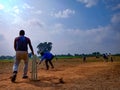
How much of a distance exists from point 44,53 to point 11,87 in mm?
11520

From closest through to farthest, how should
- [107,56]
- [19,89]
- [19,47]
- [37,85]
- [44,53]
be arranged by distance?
[19,89], [37,85], [19,47], [44,53], [107,56]

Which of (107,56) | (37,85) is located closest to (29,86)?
(37,85)

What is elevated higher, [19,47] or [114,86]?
[19,47]

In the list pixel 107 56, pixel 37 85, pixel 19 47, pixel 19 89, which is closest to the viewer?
pixel 19 89

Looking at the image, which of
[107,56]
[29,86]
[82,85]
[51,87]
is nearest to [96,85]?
[82,85]

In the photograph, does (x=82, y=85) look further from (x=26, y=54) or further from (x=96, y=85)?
(x=26, y=54)

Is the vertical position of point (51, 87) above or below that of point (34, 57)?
below

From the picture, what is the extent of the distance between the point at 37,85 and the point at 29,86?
0.39m

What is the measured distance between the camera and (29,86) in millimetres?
10961

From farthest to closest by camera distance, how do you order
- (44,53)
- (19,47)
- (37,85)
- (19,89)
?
(44,53), (19,47), (37,85), (19,89)

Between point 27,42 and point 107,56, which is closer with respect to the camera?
point 27,42

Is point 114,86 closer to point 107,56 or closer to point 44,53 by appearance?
point 44,53

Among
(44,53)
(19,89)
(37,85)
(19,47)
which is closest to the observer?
(19,89)

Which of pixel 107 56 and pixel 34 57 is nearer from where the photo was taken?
pixel 34 57
